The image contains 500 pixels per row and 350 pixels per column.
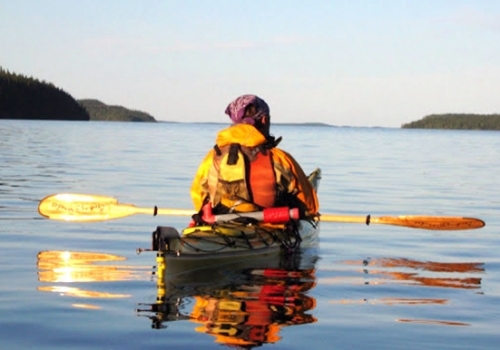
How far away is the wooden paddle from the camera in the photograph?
35.2 feet

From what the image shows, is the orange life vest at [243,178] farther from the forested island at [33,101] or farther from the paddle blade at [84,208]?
the forested island at [33,101]

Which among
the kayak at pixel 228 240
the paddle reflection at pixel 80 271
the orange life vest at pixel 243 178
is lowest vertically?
the paddle reflection at pixel 80 271

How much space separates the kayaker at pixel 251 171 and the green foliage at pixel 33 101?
108m

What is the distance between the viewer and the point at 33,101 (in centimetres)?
12281

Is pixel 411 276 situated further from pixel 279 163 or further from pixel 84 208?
pixel 84 208

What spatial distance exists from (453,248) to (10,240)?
5.73 meters

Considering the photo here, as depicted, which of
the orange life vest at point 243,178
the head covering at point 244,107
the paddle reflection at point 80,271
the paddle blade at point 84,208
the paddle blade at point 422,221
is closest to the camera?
the paddle reflection at point 80,271

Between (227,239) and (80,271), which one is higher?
(227,239)

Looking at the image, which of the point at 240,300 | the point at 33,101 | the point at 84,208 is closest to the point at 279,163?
the point at 240,300

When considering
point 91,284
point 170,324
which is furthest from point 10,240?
point 170,324

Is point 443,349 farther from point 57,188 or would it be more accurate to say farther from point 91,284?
point 57,188

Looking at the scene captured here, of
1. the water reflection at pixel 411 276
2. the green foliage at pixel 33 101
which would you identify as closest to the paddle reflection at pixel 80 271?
the water reflection at pixel 411 276

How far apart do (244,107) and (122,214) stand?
2144mm

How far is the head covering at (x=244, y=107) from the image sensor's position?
9945 mm
